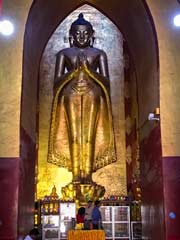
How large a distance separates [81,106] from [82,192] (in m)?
1.84

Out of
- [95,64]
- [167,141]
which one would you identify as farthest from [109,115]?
[167,141]

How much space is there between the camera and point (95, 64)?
9344mm

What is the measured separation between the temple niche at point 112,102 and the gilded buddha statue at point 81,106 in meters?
0.20

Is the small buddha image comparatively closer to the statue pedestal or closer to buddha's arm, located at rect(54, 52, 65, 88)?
the statue pedestal

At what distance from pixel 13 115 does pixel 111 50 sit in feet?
14.5

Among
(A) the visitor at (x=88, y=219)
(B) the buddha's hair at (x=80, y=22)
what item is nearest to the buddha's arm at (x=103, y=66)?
(B) the buddha's hair at (x=80, y=22)

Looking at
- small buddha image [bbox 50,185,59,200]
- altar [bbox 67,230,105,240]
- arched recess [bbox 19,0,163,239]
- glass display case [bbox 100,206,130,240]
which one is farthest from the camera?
small buddha image [bbox 50,185,59,200]

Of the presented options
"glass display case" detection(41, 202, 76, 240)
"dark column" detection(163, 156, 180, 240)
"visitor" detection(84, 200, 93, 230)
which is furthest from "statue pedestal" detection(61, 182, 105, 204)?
"dark column" detection(163, 156, 180, 240)

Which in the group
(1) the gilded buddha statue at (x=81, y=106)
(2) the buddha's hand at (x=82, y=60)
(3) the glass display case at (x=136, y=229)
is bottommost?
(3) the glass display case at (x=136, y=229)

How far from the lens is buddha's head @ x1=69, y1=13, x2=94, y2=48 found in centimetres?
921

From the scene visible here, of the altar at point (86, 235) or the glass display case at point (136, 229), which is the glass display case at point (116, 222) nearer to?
the glass display case at point (136, 229)

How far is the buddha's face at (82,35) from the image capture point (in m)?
9.21

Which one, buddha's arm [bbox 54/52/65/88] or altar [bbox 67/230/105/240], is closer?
altar [bbox 67/230/105/240]

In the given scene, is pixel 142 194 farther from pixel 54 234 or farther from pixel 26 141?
pixel 26 141
